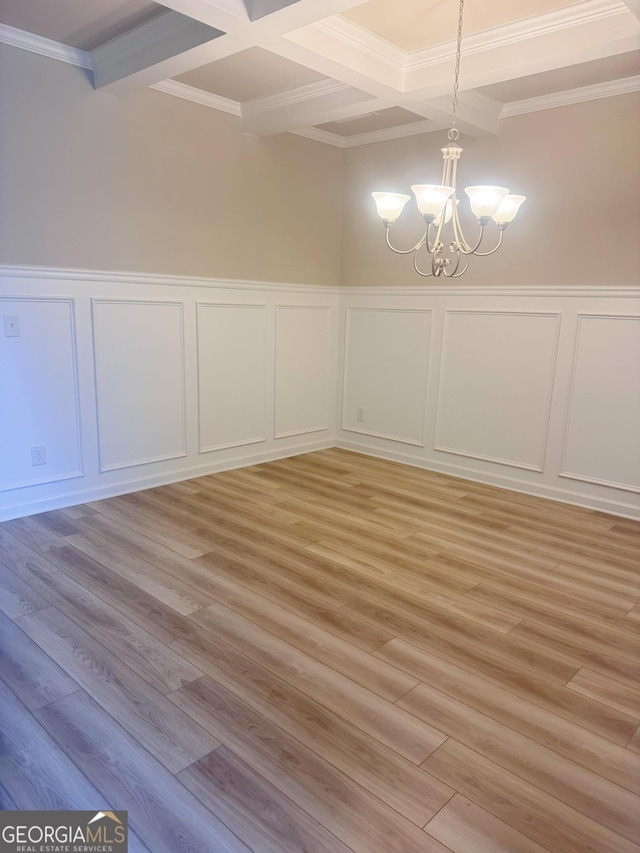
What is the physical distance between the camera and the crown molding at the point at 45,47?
10.1 ft

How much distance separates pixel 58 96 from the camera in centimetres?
331

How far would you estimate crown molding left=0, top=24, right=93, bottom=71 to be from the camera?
3072mm

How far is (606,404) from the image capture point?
3.82 metres

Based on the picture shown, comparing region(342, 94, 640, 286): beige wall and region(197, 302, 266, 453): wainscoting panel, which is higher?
region(342, 94, 640, 286): beige wall

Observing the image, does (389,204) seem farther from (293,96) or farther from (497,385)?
(497,385)

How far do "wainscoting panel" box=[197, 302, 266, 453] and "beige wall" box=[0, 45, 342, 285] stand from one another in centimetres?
33

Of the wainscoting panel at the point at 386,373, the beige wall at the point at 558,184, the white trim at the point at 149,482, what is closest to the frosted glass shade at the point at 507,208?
the beige wall at the point at 558,184

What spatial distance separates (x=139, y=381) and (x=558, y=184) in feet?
10.3

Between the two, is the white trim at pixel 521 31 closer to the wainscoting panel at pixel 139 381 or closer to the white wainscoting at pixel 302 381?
the white wainscoting at pixel 302 381

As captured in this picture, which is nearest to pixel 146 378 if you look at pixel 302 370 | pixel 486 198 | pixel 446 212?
pixel 302 370

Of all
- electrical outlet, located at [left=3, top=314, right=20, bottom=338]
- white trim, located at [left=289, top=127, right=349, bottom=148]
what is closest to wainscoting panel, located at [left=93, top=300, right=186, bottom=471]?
electrical outlet, located at [left=3, top=314, right=20, bottom=338]

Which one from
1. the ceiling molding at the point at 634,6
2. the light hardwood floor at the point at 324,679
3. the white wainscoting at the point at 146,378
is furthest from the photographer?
the white wainscoting at the point at 146,378

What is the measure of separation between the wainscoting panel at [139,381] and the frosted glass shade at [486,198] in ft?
7.59

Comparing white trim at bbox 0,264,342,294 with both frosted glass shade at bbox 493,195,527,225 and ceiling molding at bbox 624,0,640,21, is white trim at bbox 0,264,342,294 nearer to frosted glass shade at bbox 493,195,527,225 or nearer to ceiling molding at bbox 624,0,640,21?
frosted glass shade at bbox 493,195,527,225
